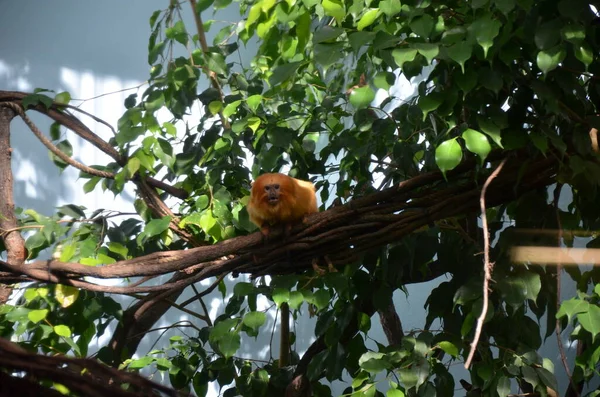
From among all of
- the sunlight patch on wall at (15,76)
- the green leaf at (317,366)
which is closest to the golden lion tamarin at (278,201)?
the green leaf at (317,366)

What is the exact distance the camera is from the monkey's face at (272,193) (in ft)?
9.34

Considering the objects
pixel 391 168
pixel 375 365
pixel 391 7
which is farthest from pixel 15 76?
pixel 375 365

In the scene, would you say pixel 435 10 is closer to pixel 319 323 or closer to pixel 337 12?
pixel 337 12

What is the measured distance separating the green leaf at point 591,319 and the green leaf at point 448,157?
61 centimetres

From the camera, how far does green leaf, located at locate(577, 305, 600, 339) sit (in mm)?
2145

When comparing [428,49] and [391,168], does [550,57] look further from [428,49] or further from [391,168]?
[391,168]

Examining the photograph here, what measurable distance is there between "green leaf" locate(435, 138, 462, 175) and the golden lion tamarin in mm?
851

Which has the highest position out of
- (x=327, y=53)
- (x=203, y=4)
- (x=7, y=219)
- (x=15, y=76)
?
(x=15, y=76)

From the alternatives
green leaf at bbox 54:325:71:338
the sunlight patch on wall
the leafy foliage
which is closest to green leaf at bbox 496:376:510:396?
the leafy foliage

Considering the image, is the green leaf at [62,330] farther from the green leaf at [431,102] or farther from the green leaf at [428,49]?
the green leaf at [428,49]

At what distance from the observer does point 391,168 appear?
3078 millimetres

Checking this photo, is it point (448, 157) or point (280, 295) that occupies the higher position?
point (448, 157)

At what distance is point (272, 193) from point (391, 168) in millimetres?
545

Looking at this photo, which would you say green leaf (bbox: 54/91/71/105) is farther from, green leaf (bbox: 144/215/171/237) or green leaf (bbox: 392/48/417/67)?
green leaf (bbox: 392/48/417/67)
